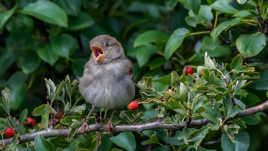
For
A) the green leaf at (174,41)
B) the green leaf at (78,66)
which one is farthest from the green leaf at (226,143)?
the green leaf at (78,66)

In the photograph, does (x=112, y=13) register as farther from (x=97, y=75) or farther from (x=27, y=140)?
(x=27, y=140)

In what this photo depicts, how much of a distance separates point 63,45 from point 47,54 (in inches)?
5.6

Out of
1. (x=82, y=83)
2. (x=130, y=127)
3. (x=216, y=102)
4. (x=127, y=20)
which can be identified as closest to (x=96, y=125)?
(x=130, y=127)

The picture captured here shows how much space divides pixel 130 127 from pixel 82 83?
0.87 m

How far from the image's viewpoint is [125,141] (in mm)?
2658

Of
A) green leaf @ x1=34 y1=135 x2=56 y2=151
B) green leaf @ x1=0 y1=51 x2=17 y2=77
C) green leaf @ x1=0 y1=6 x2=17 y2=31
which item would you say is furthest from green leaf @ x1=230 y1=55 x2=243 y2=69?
green leaf @ x1=0 y1=51 x2=17 y2=77

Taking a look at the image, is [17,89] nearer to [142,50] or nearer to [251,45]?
[142,50]

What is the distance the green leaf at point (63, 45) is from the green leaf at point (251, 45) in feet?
4.46

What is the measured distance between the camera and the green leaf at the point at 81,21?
3.48m

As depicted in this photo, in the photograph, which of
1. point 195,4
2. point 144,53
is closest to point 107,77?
point 144,53

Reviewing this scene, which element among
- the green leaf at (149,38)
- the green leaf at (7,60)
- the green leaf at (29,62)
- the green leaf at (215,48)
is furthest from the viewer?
the green leaf at (7,60)

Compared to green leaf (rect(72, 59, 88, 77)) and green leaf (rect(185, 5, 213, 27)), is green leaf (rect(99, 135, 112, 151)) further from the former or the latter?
green leaf (rect(185, 5, 213, 27))

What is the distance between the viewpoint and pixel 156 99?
2.38 m

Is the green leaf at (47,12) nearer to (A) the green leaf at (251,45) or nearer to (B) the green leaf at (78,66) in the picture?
(B) the green leaf at (78,66)
